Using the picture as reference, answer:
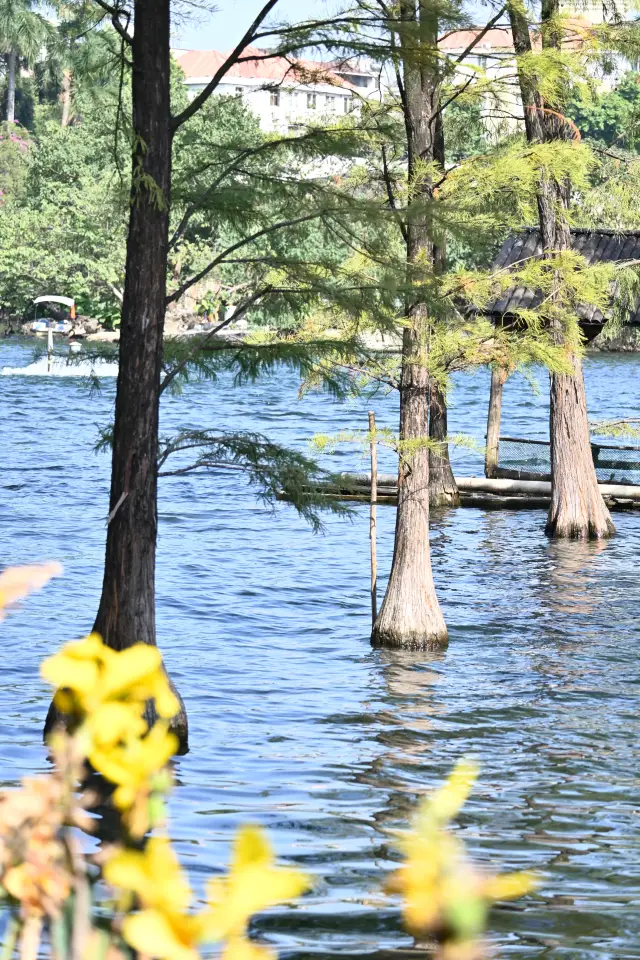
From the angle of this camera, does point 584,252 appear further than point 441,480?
No

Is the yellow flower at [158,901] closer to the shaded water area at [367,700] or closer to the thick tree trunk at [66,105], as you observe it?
the shaded water area at [367,700]

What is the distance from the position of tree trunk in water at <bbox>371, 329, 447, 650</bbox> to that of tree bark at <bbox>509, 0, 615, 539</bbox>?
6640 mm

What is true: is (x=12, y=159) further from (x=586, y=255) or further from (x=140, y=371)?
(x=140, y=371)

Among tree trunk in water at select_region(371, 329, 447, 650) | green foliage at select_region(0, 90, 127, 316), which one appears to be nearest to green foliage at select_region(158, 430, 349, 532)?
tree trunk in water at select_region(371, 329, 447, 650)

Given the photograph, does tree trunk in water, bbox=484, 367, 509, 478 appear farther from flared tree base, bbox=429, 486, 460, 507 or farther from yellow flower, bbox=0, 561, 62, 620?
yellow flower, bbox=0, 561, 62, 620

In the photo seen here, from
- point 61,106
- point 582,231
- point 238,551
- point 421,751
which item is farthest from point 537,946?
point 61,106

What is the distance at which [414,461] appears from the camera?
510 inches

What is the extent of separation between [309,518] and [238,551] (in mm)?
11518

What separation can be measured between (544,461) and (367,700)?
13.6m

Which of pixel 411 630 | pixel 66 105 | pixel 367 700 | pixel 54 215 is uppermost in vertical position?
pixel 66 105

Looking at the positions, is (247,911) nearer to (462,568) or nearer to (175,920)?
(175,920)

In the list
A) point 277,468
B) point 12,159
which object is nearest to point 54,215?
point 12,159

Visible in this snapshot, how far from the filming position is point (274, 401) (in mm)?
49406

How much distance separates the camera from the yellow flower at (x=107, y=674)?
852 mm
